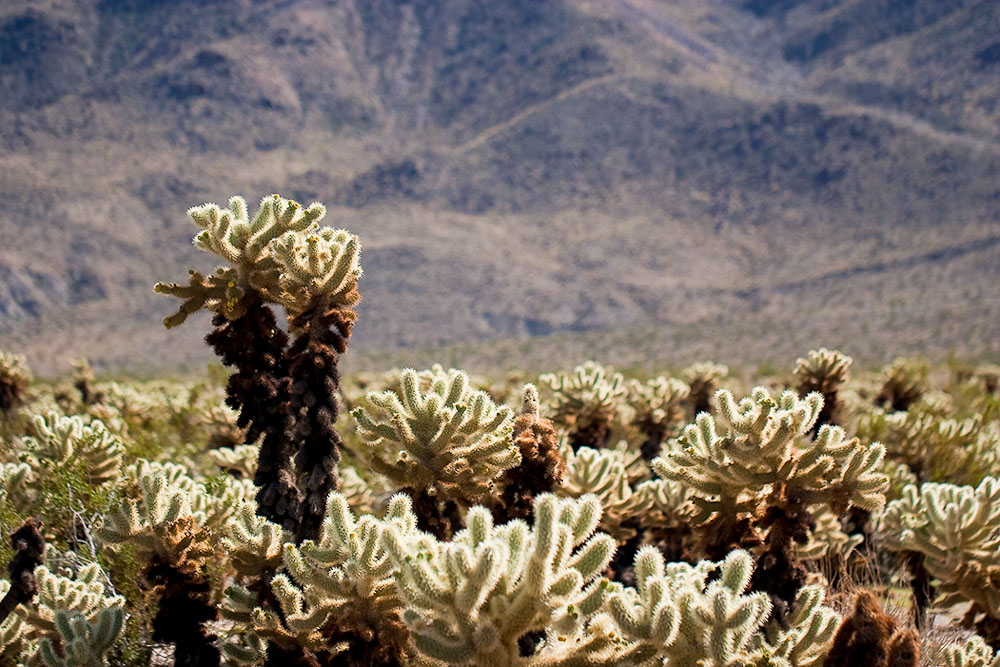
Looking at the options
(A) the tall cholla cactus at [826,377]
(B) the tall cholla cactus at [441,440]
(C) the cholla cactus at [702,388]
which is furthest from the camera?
(C) the cholla cactus at [702,388]

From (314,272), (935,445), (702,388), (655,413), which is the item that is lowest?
(314,272)

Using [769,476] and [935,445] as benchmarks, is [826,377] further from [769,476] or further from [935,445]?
[769,476]

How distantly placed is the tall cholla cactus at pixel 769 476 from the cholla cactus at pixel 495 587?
2.11 metres

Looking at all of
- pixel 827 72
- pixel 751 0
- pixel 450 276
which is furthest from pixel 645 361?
pixel 751 0

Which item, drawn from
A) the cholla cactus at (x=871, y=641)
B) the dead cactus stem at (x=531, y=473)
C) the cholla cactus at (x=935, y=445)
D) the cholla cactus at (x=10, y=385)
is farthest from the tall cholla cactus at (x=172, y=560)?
the cholla cactus at (x=10, y=385)

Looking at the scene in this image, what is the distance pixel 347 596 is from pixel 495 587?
120cm

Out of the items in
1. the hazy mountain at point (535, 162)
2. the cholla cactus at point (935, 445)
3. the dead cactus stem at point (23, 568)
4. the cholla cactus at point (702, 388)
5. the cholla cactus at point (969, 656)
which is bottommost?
the dead cactus stem at point (23, 568)

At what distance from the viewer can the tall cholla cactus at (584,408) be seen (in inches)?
416

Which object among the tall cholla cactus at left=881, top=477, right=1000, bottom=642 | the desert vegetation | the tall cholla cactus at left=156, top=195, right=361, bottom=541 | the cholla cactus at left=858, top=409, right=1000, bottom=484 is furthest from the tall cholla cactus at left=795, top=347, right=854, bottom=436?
the tall cholla cactus at left=156, top=195, right=361, bottom=541

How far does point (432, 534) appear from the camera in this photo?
5.17 metres

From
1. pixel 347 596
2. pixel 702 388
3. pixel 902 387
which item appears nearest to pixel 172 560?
pixel 347 596

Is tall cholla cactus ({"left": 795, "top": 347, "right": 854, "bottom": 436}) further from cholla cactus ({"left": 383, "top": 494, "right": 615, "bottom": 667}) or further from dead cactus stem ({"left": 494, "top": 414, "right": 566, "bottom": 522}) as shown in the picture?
cholla cactus ({"left": 383, "top": 494, "right": 615, "bottom": 667})

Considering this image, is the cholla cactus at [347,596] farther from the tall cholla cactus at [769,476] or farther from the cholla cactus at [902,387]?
the cholla cactus at [902,387]

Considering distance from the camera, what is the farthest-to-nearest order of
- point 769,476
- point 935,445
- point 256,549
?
point 935,445, point 769,476, point 256,549
